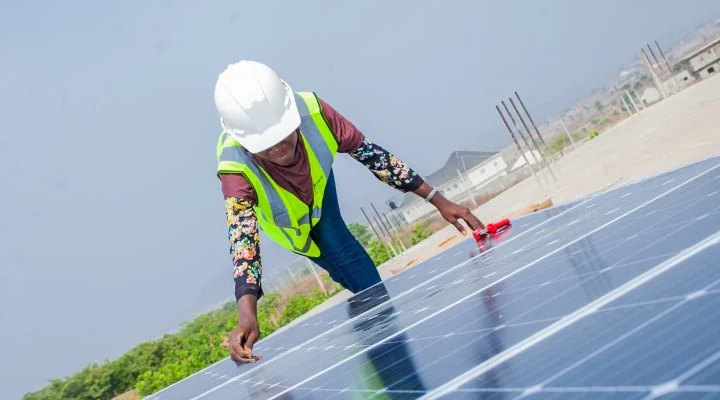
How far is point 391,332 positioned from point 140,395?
1714cm

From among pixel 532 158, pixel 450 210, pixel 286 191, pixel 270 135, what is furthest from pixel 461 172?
pixel 270 135

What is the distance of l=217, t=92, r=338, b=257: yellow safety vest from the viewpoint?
5438 millimetres

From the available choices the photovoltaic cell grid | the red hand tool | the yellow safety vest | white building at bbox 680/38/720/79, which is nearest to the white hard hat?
the yellow safety vest

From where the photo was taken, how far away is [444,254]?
294 inches

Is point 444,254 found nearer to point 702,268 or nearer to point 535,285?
point 535,285

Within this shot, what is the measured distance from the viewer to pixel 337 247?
6.40m

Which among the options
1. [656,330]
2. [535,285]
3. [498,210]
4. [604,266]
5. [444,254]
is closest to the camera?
[656,330]

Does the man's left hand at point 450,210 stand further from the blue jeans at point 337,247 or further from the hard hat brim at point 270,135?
the hard hat brim at point 270,135

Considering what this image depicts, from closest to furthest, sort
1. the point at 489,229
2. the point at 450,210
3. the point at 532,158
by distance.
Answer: the point at 450,210 → the point at 489,229 → the point at 532,158

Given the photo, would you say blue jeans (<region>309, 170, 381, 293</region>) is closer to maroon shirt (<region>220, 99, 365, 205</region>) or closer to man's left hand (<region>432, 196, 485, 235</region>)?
maroon shirt (<region>220, 99, 365, 205</region>)

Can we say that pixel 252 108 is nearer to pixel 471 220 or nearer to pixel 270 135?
pixel 270 135

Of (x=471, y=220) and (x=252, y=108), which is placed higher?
(x=252, y=108)

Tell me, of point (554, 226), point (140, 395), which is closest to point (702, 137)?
point (140, 395)

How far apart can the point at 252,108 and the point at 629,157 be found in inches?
873
